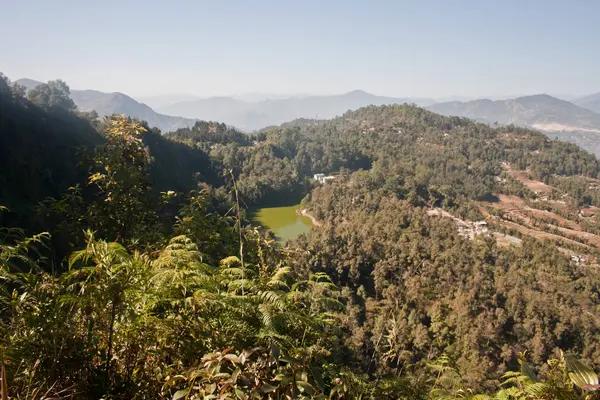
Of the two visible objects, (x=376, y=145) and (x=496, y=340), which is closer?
(x=496, y=340)

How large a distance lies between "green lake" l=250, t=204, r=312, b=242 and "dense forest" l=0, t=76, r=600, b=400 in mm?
2306

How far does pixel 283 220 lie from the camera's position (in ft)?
143

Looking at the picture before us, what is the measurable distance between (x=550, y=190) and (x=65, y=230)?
7612 cm

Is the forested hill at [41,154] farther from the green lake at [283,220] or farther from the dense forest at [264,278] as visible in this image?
the green lake at [283,220]

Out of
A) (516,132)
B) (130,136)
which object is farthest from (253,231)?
(516,132)

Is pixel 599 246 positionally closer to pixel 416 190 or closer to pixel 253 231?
pixel 416 190

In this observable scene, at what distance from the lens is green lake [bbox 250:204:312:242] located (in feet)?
125

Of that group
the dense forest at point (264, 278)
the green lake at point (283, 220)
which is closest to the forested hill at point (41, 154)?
the dense forest at point (264, 278)

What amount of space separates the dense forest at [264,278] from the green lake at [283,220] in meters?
2.31

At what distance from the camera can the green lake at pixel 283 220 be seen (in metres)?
38.0

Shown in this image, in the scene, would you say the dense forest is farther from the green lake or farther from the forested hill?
the green lake

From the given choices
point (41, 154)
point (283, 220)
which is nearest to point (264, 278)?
point (41, 154)

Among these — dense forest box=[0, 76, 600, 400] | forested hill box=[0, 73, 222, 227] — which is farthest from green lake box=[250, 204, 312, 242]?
forested hill box=[0, 73, 222, 227]

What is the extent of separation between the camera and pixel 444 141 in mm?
76688
